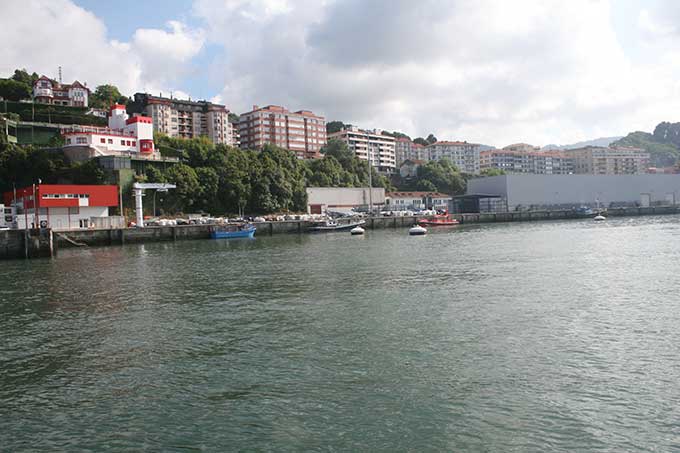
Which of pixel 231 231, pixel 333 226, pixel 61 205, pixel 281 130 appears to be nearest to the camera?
pixel 61 205

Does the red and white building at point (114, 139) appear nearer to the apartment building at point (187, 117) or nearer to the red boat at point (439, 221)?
the apartment building at point (187, 117)

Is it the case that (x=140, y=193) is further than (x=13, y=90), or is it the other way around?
(x=13, y=90)

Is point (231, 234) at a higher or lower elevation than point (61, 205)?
lower

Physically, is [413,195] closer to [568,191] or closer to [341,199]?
[341,199]

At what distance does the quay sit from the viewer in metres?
35.9

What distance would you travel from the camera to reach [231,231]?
5281 cm

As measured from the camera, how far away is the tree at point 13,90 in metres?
71.5

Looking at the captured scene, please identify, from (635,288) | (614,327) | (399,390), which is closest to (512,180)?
(635,288)

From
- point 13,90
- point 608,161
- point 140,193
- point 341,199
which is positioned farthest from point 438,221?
point 608,161

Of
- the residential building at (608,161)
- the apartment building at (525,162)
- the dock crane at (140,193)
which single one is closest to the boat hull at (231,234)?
the dock crane at (140,193)

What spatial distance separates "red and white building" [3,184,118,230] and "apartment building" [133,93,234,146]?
163 feet

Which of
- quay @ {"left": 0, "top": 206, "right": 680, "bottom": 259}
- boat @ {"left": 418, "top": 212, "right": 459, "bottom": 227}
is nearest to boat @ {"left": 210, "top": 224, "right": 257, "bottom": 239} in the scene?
quay @ {"left": 0, "top": 206, "right": 680, "bottom": 259}

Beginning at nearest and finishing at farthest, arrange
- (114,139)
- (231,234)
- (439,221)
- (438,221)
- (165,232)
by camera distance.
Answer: (165,232)
(231,234)
(114,139)
(438,221)
(439,221)

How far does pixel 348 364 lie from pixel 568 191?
86.0 meters
